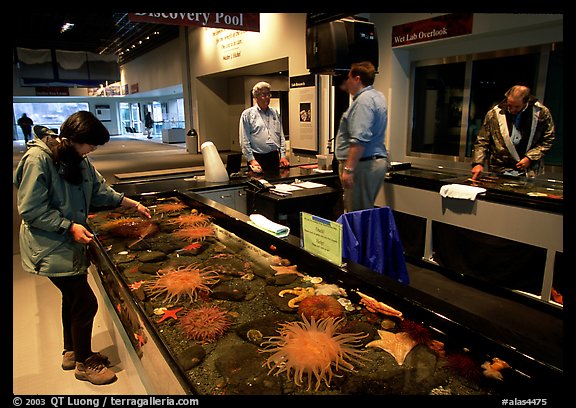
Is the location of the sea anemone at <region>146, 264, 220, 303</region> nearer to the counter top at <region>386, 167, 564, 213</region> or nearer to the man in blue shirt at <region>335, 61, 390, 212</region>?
the man in blue shirt at <region>335, 61, 390, 212</region>

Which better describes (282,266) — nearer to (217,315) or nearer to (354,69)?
(217,315)

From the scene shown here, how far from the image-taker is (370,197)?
309 centimetres

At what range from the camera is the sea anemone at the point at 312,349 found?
0.98 metres

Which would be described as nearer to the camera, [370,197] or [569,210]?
[569,210]

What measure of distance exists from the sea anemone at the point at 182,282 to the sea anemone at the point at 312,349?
413mm

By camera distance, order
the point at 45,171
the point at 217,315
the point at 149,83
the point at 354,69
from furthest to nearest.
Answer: the point at 149,83 < the point at 354,69 < the point at 45,171 < the point at 217,315

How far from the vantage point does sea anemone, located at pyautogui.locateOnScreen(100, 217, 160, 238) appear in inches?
82.6

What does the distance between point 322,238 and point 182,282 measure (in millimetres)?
556

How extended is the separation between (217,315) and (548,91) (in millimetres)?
4303

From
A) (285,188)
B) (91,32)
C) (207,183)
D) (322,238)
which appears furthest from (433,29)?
(91,32)

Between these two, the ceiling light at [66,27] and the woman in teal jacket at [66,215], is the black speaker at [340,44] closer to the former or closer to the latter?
the woman in teal jacket at [66,215]

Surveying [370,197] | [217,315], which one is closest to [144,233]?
[217,315]

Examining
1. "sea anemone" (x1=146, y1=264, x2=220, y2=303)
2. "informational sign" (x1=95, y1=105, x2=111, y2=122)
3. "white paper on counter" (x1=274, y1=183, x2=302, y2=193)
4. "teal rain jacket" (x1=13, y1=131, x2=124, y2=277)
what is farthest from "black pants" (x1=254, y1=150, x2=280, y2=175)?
"informational sign" (x1=95, y1=105, x2=111, y2=122)
